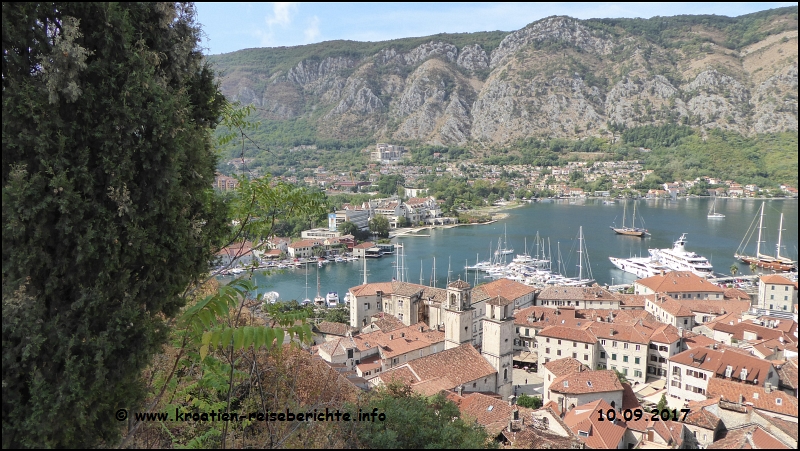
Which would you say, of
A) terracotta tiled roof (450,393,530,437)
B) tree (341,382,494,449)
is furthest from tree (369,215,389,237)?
tree (341,382,494,449)

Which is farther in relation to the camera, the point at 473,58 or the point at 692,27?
the point at 473,58

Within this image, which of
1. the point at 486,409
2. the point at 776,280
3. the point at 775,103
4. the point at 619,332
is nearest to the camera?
the point at 486,409

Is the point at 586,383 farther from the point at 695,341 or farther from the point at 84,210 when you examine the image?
the point at 84,210

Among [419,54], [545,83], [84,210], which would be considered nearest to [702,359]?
[84,210]

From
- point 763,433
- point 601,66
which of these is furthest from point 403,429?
point 601,66

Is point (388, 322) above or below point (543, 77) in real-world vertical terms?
below

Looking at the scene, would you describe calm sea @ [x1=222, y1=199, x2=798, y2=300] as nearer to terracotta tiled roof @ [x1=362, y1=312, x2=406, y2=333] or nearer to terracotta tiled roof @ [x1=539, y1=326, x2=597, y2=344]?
terracotta tiled roof @ [x1=362, y1=312, x2=406, y2=333]

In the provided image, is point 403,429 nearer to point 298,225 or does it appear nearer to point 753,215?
point 298,225

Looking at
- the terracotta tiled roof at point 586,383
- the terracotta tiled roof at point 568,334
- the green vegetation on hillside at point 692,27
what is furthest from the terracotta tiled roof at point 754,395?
the green vegetation on hillside at point 692,27
